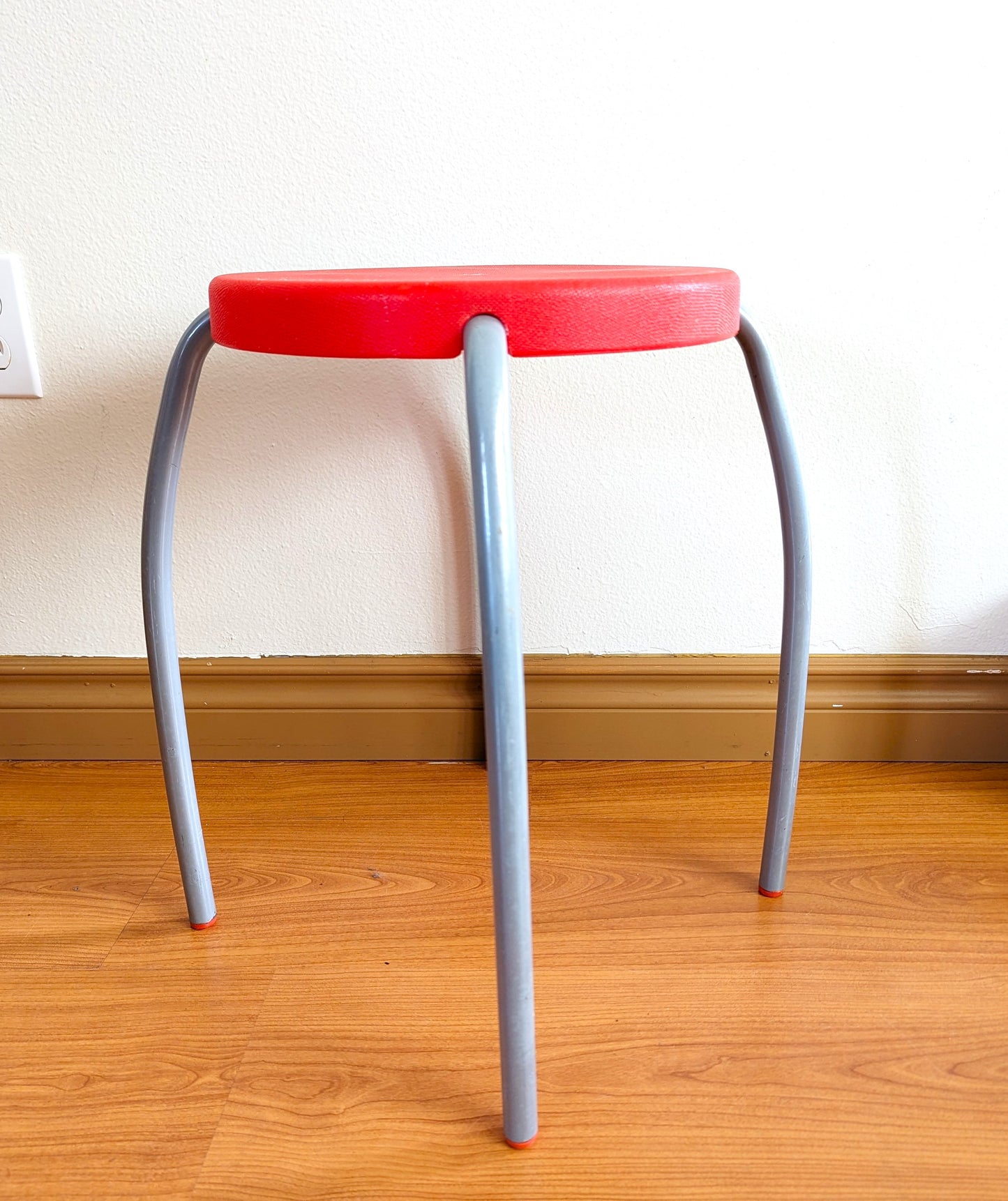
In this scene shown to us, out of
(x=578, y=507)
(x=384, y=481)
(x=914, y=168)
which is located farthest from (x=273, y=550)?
(x=914, y=168)

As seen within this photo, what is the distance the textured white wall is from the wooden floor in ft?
0.55

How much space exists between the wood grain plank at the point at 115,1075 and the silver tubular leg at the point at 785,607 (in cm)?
40

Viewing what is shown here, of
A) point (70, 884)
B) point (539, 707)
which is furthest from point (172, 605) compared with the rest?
point (539, 707)

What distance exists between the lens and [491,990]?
731 mm

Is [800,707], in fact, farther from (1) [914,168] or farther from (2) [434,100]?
(2) [434,100]

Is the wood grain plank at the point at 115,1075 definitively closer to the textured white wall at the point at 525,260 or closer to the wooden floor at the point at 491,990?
the wooden floor at the point at 491,990

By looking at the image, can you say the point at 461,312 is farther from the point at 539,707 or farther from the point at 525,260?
the point at 539,707

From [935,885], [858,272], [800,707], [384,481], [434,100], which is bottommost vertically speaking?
[935,885]

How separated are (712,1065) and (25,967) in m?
0.50

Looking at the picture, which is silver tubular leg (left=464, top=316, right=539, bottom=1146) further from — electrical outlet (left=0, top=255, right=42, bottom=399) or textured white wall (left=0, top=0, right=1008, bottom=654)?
electrical outlet (left=0, top=255, right=42, bottom=399)

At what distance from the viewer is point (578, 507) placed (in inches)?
38.7

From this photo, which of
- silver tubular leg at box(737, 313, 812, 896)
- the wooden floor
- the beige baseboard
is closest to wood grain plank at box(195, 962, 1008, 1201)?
the wooden floor

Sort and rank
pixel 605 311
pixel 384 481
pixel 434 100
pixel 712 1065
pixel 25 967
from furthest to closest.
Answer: pixel 384 481, pixel 434 100, pixel 25 967, pixel 712 1065, pixel 605 311

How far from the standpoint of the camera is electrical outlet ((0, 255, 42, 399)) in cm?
93
